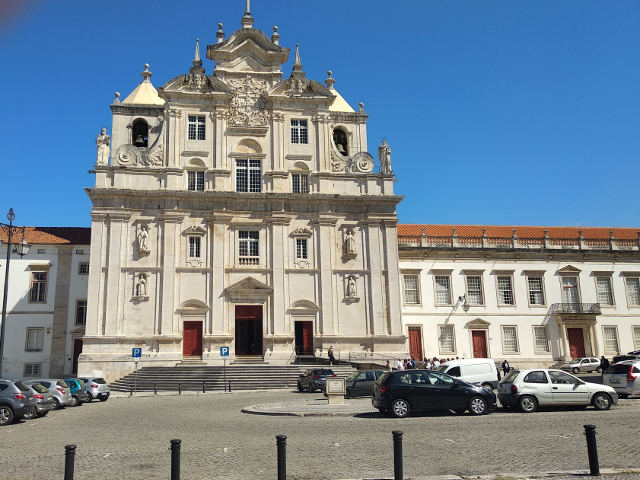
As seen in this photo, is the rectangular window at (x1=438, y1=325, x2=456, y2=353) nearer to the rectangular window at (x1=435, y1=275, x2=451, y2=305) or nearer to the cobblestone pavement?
the rectangular window at (x1=435, y1=275, x2=451, y2=305)

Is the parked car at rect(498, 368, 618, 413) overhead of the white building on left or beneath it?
beneath

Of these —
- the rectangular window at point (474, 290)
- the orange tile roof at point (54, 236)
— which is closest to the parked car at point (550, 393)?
the rectangular window at point (474, 290)

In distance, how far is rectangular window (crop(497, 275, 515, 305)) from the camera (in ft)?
139

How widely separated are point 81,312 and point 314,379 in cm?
2024

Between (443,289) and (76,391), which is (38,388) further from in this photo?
(443,289)

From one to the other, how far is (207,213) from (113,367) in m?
11.2

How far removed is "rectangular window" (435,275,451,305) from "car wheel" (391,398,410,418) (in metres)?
25.2

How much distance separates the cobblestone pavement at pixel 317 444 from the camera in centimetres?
1023

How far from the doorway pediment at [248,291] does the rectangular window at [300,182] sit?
7.12 metres

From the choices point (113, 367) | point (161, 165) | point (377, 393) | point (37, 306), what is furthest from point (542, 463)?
point (37, 306)

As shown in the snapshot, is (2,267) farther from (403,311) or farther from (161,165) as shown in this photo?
(403,311)

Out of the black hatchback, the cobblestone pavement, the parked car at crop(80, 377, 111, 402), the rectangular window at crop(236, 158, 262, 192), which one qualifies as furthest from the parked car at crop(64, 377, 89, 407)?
the rectangular window at crop(236, 158, 262, 192)

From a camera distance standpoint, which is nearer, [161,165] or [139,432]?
[139,432]

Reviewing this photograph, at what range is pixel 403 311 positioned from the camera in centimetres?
4091
